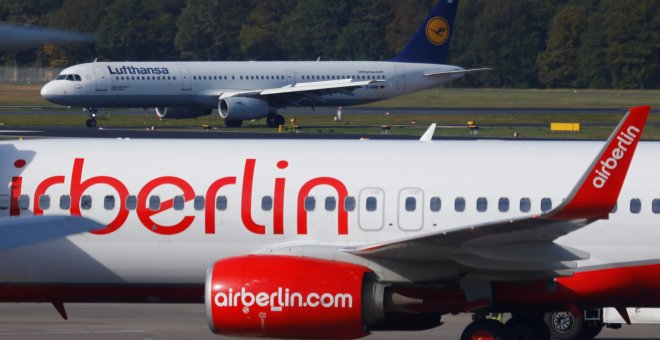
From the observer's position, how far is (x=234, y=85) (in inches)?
2798

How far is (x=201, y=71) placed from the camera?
230 ft

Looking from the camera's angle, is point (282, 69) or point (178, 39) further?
point (178, 39)

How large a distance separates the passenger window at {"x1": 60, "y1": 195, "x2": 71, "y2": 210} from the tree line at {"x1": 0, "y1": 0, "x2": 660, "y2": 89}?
99928mm

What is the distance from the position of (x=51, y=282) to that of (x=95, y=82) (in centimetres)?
5214

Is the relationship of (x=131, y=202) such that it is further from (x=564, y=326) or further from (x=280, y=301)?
(x=564, y=326)

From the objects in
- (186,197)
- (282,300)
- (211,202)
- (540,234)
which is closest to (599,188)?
(540,234)

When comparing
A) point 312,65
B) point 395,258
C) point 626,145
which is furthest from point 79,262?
point 312,65

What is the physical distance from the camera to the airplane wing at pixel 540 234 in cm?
1399

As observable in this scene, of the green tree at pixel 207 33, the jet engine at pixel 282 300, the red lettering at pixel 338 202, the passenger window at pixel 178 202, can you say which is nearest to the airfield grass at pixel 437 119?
the green tree at pixel 207 33

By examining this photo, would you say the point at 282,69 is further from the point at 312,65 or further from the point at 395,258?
the point at 395,258

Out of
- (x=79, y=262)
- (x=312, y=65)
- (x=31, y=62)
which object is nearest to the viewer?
(x=79, y=262)

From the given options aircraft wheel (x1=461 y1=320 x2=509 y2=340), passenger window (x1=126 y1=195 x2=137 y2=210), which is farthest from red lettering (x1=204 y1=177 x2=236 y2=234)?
aircraft wheel (x1=461 y1=320 x2=509 y2=340)

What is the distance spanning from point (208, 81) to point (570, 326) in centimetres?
5242

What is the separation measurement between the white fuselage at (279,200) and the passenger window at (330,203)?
0.04 feet
